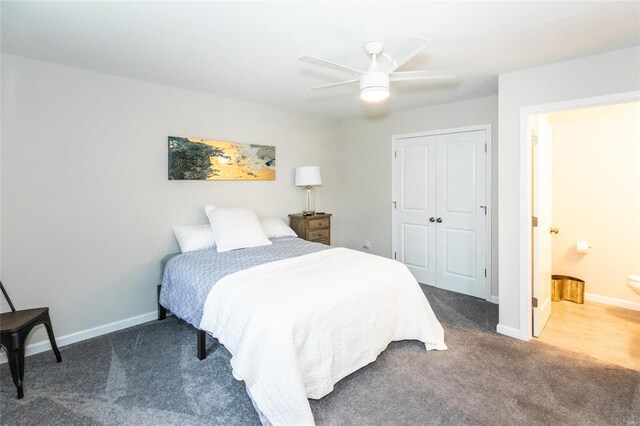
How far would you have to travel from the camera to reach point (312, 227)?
4.24 meters

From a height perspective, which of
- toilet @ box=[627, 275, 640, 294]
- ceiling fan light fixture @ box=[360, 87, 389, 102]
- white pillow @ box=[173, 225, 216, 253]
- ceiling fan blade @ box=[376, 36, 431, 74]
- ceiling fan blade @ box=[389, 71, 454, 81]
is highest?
ceiling fan blade @ box=[376, 36, 431, 74]

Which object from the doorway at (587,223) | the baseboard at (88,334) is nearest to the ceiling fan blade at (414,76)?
the doorway at (587,223)

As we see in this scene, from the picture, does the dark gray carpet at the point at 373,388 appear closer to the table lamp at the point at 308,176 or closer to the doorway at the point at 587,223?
the doorway at the point at 587,223

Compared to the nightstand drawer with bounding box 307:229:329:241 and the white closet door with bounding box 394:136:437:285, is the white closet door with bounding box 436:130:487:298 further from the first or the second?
the nightstand drawer with bounding box 307:229:329:241

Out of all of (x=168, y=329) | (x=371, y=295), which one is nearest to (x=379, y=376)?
(x=371, y=295)

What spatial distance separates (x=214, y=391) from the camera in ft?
6.95

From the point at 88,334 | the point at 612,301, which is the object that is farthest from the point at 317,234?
the point at 612,301

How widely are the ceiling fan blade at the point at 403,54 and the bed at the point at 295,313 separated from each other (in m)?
1.48

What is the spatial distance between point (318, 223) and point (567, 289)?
A: 3.08 meters

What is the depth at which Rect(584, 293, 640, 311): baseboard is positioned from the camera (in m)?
3.37

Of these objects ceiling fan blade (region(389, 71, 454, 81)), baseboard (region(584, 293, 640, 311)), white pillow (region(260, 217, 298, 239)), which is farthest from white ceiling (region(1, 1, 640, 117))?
baseboard (region(584, 293, 640, 311))

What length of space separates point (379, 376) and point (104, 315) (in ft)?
8.35

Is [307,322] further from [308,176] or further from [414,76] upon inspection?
[308,176]

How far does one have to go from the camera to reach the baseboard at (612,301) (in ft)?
11.1
